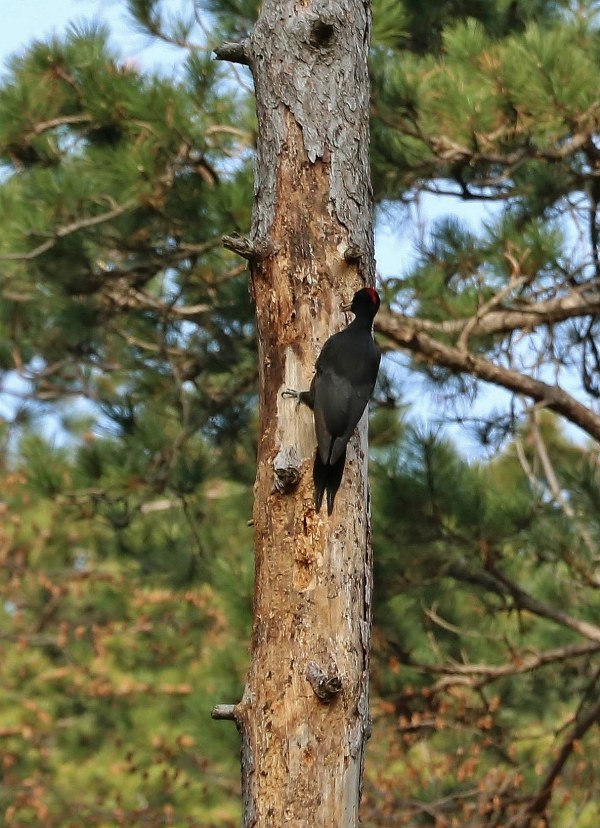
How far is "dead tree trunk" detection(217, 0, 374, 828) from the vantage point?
2377mm

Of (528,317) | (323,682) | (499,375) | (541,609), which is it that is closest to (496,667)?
(541,609)

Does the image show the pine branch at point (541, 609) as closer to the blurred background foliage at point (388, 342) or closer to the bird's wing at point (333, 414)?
the blurred background foliage at point (388, 342)

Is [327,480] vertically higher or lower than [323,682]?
Answer: higher

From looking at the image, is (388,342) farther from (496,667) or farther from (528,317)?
(496,667)

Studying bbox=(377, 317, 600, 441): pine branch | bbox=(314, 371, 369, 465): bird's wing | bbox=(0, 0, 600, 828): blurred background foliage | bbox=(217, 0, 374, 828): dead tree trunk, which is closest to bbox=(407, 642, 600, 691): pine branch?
bbox=(0, 0, 600, 828): blurred background foliage

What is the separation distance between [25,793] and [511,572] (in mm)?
5038

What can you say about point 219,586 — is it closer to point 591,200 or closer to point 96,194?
point 96,194

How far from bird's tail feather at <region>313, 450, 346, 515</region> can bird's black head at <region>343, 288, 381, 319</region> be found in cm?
41

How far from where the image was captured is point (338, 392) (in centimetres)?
258

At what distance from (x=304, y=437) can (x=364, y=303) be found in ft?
1.32

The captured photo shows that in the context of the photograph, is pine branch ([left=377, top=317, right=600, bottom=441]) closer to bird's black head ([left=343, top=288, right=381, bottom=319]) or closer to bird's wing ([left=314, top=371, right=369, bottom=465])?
bird's black head ([left=343, top=288, right=381, bottom=319])

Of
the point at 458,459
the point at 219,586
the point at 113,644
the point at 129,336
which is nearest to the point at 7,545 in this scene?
the point at 113,644

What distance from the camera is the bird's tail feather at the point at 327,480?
99.5 inches

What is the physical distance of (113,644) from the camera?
31.9ft
